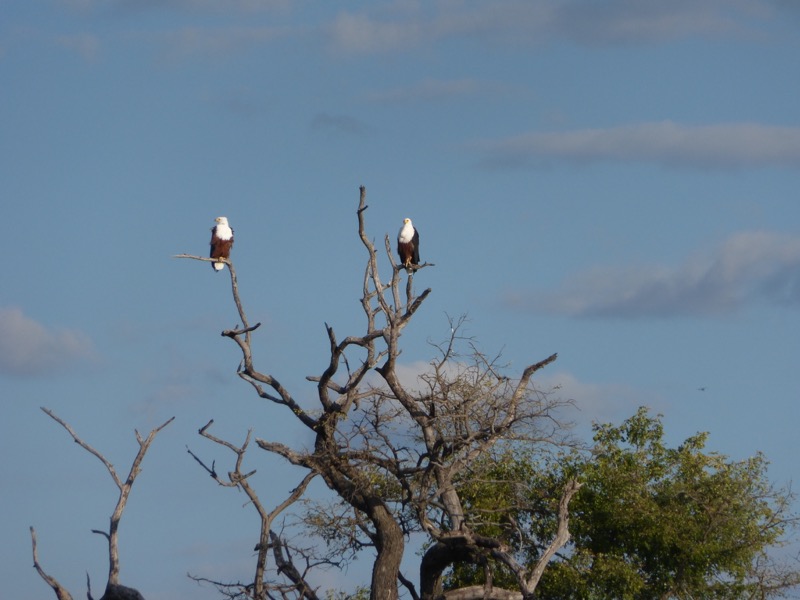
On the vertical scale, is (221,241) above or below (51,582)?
above

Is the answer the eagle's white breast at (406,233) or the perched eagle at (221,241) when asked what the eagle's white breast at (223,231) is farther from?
the eagle's white breast at (406,233)

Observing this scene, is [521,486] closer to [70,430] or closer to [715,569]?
[715,569]

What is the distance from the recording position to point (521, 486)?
21781mm

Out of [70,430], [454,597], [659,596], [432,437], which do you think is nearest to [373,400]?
[432,437]

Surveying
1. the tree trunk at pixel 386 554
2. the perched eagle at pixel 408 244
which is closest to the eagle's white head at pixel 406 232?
the perched eagle at pixel 408 244

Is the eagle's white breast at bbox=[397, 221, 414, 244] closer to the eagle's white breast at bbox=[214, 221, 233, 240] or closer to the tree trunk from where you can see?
the eagle's white breast at bbox=[214, 221, 233, 240]

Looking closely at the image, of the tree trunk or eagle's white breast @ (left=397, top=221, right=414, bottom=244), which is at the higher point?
eagle's white breast @ (left=397, top=221, right=414, bottom=244)

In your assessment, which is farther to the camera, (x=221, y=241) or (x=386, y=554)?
(x=221, y=241)

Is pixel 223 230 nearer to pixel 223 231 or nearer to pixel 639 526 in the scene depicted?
pixel 223 231

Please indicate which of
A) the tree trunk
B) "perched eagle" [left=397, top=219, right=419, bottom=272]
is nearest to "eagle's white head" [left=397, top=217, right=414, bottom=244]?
"perched eagle" [left=397, top=219, right=419, bottom=272]

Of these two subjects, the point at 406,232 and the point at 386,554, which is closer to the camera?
the point at 386,554

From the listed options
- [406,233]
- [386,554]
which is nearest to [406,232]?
[406,233]

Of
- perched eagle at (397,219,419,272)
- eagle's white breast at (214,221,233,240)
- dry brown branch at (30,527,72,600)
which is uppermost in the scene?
eagle's white breast at (214,221,233,240)

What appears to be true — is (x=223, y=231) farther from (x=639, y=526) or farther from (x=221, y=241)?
(x=639, y=526)
